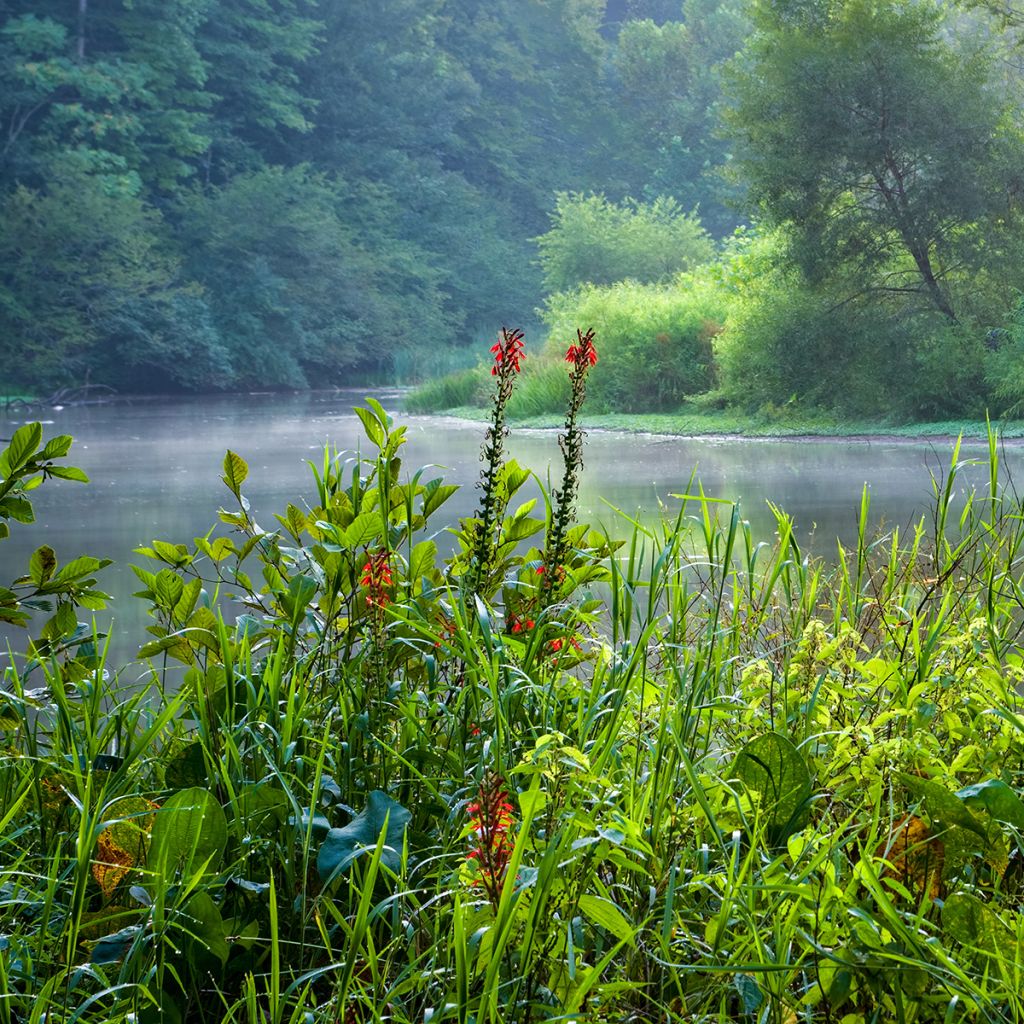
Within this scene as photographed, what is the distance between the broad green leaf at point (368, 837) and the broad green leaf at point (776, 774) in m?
0.44

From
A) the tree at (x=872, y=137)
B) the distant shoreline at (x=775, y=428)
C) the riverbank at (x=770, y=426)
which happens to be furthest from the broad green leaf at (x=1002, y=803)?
the tree at (x=872, y=137)

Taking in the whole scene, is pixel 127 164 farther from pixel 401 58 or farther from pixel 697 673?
pixel 697 673

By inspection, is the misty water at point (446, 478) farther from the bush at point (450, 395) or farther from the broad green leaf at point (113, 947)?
the bush at point (450, 395)

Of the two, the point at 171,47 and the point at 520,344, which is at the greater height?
the point at 171,47

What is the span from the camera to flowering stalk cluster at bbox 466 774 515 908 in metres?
1.36

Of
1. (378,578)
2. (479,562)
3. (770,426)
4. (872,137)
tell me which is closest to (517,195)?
(872,137)

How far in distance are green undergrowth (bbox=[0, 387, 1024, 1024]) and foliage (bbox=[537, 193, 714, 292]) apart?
1021 inches

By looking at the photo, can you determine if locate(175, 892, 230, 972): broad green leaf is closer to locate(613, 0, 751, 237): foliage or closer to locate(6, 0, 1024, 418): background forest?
locate(6, 0, 1024, 418): background forest

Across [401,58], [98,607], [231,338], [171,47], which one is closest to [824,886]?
[98,607]

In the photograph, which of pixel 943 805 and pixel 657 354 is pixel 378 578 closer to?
pixel 943 805

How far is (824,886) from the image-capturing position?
5.02ft

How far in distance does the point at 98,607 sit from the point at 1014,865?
5.01 feet

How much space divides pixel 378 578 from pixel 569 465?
40cm

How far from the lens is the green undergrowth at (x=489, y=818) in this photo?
57.4 inches
